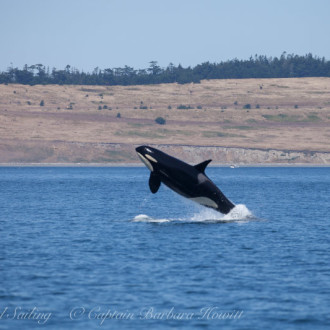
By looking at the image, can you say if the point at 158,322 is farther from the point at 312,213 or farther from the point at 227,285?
the point at 312,213

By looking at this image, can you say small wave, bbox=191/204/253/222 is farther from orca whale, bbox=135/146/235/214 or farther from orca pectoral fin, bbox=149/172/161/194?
orca pectoral fin, bbox=149/172/161/194

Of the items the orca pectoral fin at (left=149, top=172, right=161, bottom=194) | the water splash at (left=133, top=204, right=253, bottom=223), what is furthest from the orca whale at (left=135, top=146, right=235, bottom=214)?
the water splash at (left=133, top=204, right=253, bottom=223)

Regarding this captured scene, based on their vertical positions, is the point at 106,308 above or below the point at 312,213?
above

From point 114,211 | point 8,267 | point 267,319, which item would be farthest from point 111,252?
point 114,211

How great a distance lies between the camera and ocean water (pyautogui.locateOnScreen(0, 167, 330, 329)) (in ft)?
76.1

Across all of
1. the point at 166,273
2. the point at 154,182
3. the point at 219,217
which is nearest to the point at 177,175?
the point at 154,182

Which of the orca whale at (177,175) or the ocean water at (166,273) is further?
the orca whale at (177,175)

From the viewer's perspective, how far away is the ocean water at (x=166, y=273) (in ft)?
76.1

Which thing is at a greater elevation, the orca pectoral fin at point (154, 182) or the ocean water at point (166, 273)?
the orca pectoral fin at point (154, 182)

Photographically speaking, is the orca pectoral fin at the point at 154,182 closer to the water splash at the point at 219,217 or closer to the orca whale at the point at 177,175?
the orca whale at the point at 177,175

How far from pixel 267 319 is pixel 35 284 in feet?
29.0

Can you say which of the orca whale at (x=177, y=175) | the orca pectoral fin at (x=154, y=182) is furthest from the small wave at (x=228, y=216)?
the orca pectoral fin at (x=154, y=182)

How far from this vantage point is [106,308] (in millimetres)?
24047

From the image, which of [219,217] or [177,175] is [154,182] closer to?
[177,175]
